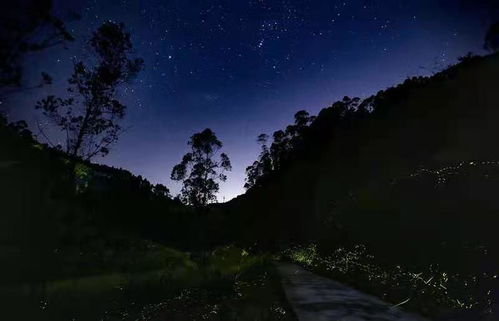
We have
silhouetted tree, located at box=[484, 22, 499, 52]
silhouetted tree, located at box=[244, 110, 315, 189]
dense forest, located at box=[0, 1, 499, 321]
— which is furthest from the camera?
silhouetted tree, located at box=[244, 110, 315, 189]

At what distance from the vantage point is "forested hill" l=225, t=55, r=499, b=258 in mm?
8242

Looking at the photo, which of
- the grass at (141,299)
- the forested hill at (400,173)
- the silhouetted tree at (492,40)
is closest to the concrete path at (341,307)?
the grass at (141,299)

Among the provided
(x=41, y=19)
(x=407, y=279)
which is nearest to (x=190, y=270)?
(x=41, y=19)

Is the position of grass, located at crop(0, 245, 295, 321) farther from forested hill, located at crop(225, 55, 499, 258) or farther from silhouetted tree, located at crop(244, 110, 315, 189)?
silhouetted tree, located at crop(244, 110, 315, 189)

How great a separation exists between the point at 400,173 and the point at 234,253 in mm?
15558

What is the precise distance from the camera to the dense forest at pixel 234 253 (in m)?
8.00

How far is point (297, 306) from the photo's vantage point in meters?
9.66

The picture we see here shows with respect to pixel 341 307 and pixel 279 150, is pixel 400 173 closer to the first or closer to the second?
pixel 341 307

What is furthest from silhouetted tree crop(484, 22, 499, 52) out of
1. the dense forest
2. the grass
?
the grass

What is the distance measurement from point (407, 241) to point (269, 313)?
3498 millimetres

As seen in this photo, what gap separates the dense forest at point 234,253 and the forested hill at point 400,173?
64mm

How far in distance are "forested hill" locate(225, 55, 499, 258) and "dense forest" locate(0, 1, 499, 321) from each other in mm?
64

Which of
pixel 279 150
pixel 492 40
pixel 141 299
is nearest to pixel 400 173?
pixel 141 299

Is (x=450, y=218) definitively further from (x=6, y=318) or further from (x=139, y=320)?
(x=6, y=318)
